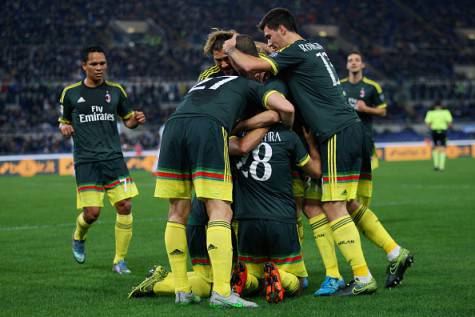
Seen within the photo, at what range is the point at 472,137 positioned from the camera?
133 ft

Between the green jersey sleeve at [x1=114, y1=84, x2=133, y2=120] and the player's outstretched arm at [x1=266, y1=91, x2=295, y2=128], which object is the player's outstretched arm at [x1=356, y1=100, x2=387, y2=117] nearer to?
the green jersey sleeve at [x1=114, y1=84, x2=133, y2=120]

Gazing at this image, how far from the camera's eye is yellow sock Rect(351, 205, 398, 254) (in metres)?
7.50

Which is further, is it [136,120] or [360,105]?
[360,105]

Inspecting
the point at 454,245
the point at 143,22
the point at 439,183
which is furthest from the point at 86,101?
the point at 143,22

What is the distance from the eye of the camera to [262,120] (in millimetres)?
6785

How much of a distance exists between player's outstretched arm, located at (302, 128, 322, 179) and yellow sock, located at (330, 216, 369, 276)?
1.49 feet

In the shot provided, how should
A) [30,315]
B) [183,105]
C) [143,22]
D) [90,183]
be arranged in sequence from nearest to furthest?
[30,315] → [183,105] → [90,183] → [143,22]

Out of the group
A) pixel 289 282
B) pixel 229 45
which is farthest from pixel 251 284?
pixel 229 45

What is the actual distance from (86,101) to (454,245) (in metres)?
4.66

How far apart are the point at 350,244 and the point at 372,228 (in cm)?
66

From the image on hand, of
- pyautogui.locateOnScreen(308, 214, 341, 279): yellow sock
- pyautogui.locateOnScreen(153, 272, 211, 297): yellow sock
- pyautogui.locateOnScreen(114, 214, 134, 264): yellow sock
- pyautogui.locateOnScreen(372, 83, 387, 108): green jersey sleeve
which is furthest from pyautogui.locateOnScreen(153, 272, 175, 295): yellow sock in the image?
pyautogui.locateOnScreen(372, 83, 387, 108): green jersey sleeve

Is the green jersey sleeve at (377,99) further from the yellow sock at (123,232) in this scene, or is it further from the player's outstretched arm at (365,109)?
the yellow sock at (123,232)

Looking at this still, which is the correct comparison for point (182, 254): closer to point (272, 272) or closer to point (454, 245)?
point (272, 272)

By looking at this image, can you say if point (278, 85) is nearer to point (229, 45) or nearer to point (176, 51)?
point (229, 45)
